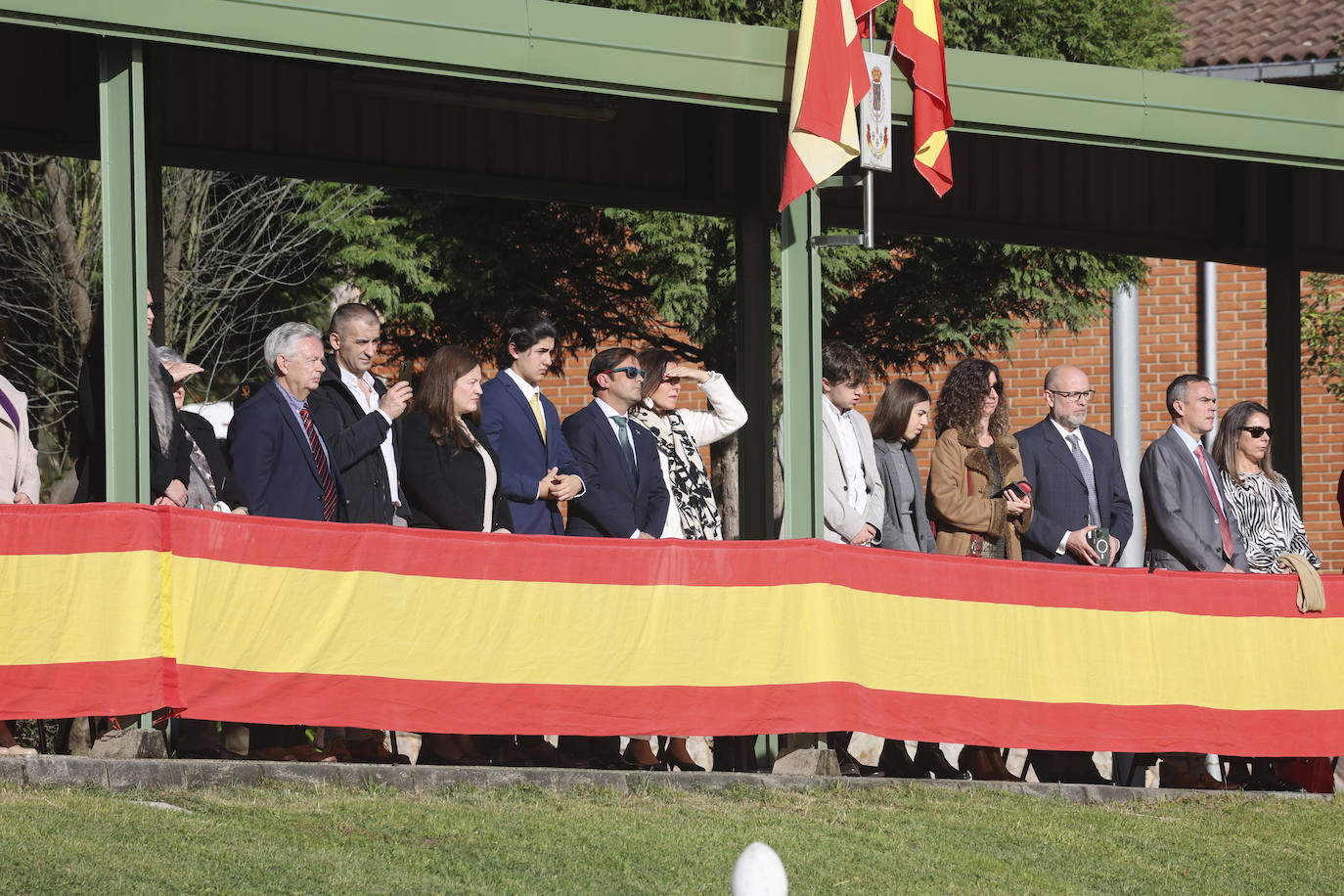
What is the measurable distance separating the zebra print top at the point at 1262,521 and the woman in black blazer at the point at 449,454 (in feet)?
13.5

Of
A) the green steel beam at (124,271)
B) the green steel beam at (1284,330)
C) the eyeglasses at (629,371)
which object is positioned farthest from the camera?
the green steel beam at (1284,330)

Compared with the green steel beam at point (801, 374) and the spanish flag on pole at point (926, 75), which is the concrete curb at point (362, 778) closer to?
the green steel beam at point (801, 374)

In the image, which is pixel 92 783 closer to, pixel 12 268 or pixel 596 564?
pixel 596 564

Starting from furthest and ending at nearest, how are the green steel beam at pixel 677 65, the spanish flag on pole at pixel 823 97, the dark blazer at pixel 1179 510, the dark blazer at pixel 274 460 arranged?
the dark blazer at pixel 1179 510 < the spanish flag on pole at pixel 823 97 < the dark blazer at pixel 274 460 < the green steel beam at pixel 677 65

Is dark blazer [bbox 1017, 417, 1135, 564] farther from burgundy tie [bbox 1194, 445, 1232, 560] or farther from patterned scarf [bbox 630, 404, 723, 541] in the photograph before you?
patterned scarf [bbox 630, 404, 723, 541]

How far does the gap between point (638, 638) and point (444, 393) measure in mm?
1385

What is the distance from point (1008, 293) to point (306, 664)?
11.3 metres

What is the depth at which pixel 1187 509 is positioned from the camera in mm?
10203

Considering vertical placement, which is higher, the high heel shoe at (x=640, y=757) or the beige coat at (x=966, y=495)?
the beige coat at (x=966, y=495)

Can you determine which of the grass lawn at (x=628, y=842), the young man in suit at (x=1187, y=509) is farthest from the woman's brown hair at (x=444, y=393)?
the young man in suit at (x=1187, y=509)

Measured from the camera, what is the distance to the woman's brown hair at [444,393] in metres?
8.72

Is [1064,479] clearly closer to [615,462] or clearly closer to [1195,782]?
[1195,782]

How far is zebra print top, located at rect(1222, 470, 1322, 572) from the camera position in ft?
34.2

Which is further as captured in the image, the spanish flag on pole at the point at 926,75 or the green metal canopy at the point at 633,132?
the spanish flag on pole at the point at 926,75
